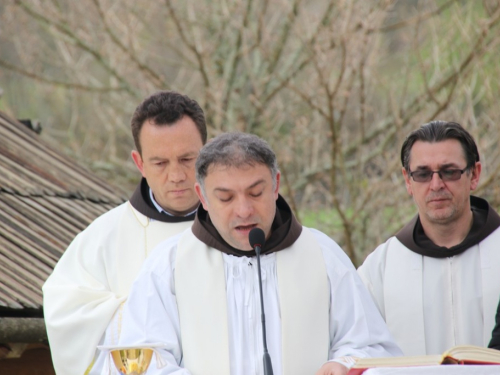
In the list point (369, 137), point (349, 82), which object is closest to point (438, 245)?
point (349, 82)

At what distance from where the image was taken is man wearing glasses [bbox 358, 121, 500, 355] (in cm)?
505

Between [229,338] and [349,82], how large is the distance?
6514 millimetres

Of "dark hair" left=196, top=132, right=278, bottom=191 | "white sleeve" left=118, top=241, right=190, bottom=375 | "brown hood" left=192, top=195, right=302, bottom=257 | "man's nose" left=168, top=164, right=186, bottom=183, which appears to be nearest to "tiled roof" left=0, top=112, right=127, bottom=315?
"man's nose" left=168, top=164, right=186, bottom=183

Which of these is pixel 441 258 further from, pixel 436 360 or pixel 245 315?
pixel 436 360

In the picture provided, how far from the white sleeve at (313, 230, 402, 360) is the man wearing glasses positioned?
85 cm

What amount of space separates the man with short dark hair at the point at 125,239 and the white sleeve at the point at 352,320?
112 centimetres

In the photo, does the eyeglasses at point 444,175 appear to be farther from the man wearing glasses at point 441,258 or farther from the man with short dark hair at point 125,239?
the man with short dark hair at point 125,239

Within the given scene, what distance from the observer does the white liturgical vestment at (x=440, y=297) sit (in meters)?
5.20

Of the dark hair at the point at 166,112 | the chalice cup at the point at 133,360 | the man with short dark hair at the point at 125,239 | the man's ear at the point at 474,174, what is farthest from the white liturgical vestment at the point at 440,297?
the chalice cup at the point at 133,360

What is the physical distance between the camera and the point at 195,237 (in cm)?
448

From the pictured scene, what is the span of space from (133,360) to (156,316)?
245 mm

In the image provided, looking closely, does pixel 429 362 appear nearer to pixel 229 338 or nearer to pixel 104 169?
pixel 229 338

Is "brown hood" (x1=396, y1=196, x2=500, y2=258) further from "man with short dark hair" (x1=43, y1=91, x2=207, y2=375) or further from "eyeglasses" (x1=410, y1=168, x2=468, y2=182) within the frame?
"man with short dark hair" (x1=43, y1=91, x2=207, y2=375)

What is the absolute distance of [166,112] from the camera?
17.2 ft
